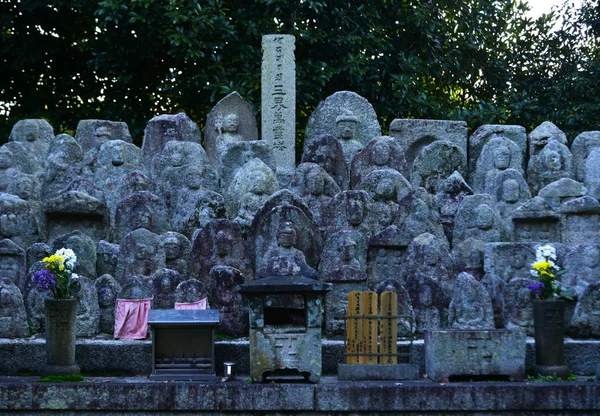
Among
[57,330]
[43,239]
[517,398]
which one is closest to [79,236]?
[43,239]

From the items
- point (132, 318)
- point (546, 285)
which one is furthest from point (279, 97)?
point (546, 285)

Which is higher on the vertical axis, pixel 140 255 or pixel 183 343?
pixel 140 255

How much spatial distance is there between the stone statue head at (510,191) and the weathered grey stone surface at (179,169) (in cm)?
460

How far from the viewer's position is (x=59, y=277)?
12672 millimetres

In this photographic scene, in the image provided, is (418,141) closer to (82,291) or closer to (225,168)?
(225,168)

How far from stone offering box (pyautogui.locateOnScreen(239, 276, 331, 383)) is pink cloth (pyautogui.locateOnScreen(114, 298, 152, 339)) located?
188 cm

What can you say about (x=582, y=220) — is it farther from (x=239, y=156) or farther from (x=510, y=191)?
(x=239, y=156)

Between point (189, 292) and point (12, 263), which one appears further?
point (12, 263)

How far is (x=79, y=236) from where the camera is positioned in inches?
604

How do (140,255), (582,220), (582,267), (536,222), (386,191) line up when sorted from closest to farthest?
(582,267)
(140,255)
(582,220)
(536,222)
(386,191)

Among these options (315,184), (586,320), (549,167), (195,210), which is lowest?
(586,320)

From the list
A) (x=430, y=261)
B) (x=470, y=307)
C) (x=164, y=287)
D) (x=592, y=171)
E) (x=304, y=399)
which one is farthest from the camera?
(x=592, y=171)

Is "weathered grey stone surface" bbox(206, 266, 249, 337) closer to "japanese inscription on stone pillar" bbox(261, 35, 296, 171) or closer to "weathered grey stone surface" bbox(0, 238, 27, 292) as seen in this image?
"weathered grey stone surface" bbox(0, 238, 27, 292)

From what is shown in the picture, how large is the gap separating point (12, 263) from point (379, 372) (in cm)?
560
